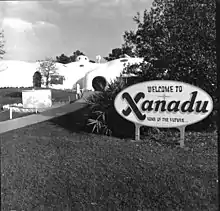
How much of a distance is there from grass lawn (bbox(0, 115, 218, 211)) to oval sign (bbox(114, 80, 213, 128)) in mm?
523

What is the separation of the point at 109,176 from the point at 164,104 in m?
2.43

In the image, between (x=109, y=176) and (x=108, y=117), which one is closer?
(x=109, y=176)

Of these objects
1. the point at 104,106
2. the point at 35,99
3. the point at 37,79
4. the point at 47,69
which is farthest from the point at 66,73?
the point at 104,106

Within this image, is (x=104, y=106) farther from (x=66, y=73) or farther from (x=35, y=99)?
(x=66, y=73)

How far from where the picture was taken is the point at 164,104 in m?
6.77

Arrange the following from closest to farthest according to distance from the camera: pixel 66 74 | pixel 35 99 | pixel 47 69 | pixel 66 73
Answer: pixel 35 99 < pixel 47 69 < pixel 66 74 < pixel 66 73

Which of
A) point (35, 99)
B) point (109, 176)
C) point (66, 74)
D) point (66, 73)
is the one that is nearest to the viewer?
point (109, 176)

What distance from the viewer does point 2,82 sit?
1485 inches

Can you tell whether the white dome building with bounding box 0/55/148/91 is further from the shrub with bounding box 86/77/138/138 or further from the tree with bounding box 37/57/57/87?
the shrub with bounding box 86/77/138/138

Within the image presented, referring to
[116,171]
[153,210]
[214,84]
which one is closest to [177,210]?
Answer: [153,210]

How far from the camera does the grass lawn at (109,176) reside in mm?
4199

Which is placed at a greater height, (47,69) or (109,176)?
(47,69)

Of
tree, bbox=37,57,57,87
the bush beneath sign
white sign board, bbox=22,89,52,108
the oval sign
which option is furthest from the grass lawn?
tree, bbox=37,57,57,87

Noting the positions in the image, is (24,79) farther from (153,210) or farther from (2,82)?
(153,210)
